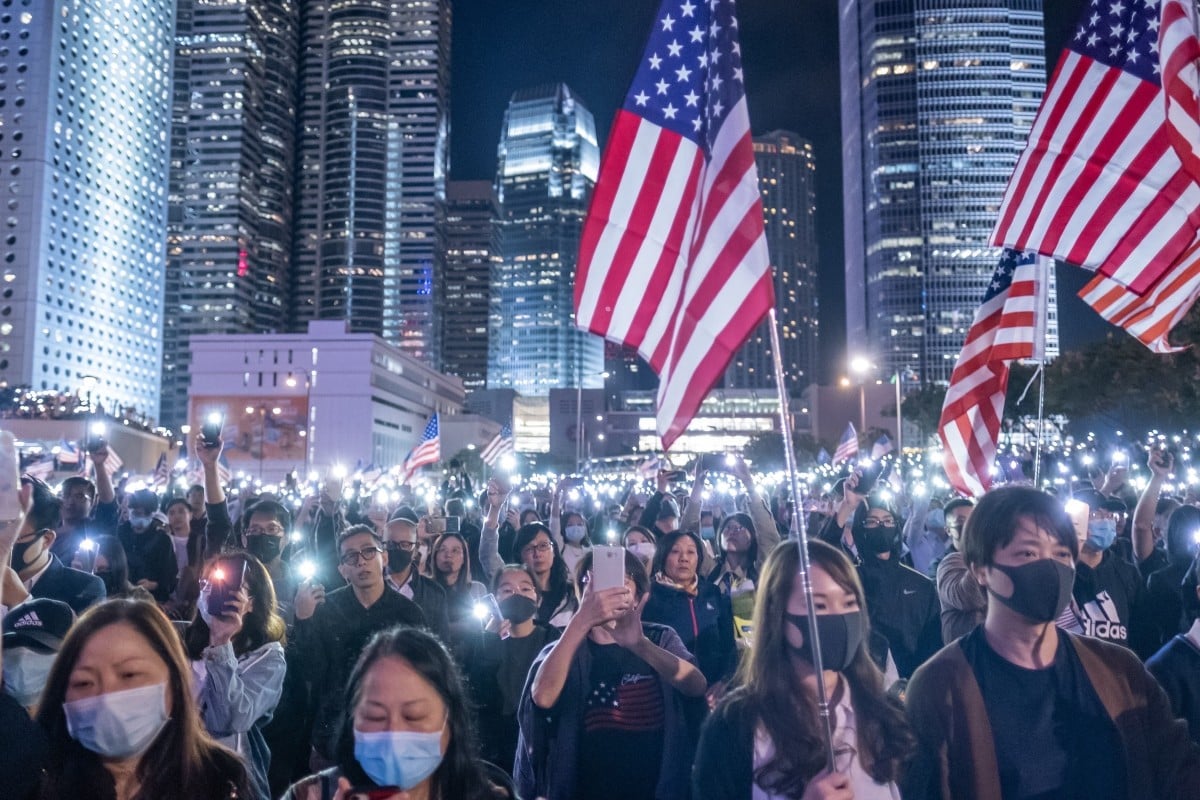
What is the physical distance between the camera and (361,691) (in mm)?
2875

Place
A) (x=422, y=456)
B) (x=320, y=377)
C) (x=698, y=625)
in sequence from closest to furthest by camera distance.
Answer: (x=698, y=625), (x=422, y=456), (x=320, y=377)

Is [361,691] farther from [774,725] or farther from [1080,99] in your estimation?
[1080,99]

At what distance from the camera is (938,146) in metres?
144

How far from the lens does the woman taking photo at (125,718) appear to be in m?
2.85

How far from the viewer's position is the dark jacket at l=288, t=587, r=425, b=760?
17.4 ft

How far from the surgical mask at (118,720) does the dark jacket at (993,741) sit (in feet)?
8.05

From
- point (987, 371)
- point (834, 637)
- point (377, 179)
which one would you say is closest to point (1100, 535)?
point (987, 371)

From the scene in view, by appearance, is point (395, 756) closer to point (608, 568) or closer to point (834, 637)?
point (608, 568)

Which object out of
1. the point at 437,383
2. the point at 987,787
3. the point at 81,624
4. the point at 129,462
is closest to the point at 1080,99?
the point at 987,787

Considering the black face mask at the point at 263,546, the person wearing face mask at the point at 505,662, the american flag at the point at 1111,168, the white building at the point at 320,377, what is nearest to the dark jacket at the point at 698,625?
the person wearing face mask at the point at 505,662

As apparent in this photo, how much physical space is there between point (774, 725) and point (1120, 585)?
5078mm

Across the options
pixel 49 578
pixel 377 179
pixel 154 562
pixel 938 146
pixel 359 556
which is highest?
pixel 377 179

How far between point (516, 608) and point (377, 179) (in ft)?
635

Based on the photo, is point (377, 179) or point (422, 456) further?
point (377, 179)
